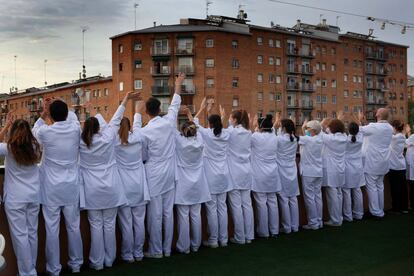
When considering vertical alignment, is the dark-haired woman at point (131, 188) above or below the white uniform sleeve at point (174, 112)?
below

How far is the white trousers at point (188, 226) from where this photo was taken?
8.17m

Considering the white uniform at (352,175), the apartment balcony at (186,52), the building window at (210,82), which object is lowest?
the white uniform at (352,175)

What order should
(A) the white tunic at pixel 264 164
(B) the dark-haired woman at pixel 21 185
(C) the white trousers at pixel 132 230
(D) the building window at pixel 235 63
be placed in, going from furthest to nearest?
(D) the building window at pixel 235 63 → (A) the white tunic at pixel 264 164 → (C) the white trousers at pixel 132 230 → (B) the dark-haired woman at pixel 21 185

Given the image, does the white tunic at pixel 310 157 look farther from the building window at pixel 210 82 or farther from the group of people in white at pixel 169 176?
the building window at pixel 210 82

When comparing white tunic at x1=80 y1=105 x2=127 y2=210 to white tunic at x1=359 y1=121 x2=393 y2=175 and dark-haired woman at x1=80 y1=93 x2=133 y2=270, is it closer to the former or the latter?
dark-haired woman at x1=80 y1=93 x2=133 y2=270

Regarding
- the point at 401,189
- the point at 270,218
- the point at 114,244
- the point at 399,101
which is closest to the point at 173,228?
the point at 114,244

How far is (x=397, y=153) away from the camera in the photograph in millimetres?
11820

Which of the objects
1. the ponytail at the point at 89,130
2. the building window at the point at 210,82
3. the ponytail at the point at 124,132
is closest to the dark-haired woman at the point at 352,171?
the ponytail at the point at 124,132

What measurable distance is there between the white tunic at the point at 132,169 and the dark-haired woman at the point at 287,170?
2943mm

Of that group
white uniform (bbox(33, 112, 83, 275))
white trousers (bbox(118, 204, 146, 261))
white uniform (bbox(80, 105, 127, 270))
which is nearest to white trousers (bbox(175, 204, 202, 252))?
white trousers (bbox(118, 204, 146, 261))

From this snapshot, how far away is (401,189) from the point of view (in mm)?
11984

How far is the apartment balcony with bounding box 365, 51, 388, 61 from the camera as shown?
95350mm

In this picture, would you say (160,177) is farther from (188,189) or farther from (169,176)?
(188,189)

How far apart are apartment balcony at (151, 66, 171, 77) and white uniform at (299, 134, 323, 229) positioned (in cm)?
6661
